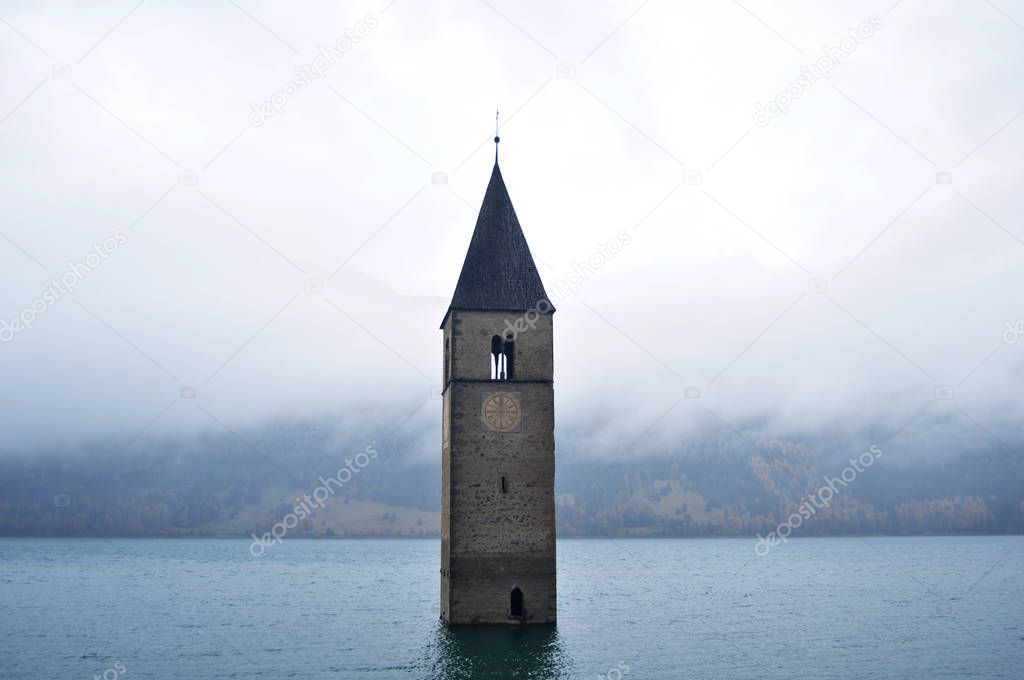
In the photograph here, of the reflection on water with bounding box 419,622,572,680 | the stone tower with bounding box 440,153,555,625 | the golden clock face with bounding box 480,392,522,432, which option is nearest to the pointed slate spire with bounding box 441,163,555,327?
the stone tower with bounding box 440,153,555,625

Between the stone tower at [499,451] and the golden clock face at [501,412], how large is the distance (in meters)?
0.04

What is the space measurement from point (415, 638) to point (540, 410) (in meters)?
12.1

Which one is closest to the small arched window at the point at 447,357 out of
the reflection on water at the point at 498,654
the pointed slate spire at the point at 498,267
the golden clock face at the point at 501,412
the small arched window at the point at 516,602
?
the pointed slate spire at the point at 498,267

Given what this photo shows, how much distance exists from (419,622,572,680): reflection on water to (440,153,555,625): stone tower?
1.75ft

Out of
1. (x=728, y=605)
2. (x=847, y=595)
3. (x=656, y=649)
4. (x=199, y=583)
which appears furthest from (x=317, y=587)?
(x=656, y=649)

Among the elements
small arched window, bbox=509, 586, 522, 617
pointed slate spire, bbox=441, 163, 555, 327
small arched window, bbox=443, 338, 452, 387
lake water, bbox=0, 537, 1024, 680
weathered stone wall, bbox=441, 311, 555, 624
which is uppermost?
pointed slate spire, bbox=441, 163, 555, 327

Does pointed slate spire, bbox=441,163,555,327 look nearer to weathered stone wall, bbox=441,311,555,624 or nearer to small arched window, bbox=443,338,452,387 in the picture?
weathered stone wall, bbox=441,311,555,624

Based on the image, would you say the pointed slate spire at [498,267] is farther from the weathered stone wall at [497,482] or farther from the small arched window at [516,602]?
the small arched window at [516,602]

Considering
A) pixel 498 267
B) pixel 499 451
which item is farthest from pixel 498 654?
pixel 498 267

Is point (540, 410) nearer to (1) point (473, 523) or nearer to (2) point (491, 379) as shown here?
(2) point (491, 379)

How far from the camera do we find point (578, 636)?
43250mm

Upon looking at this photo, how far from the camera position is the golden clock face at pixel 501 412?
132ft

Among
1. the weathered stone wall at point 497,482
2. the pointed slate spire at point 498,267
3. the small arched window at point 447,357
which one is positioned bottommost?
the weathered stone wall at point 497,482

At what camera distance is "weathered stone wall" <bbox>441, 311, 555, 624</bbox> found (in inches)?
1526
